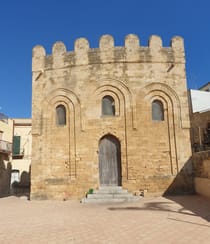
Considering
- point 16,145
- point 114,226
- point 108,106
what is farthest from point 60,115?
point 16,145

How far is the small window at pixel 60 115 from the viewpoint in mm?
12945

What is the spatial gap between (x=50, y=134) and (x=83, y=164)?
2.43 m

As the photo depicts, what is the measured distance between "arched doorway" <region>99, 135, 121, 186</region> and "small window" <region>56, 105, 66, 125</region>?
7.93 feet

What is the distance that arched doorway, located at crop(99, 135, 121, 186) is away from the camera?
39.2 ft

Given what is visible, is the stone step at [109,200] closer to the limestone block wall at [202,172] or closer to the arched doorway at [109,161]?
the arched doorway at [109,161]

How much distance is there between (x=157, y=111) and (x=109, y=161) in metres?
3.65

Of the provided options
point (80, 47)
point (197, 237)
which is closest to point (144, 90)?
point (80, 47)

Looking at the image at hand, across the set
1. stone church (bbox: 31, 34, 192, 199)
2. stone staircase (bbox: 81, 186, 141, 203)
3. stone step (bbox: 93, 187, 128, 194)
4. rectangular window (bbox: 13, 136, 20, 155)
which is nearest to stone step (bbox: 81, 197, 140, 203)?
stone staircase (bbox: 81, 186, 141, 203)

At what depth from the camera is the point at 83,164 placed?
1205 centimetres

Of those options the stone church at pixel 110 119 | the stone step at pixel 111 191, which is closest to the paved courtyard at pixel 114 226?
the stone step at pixel 111 191

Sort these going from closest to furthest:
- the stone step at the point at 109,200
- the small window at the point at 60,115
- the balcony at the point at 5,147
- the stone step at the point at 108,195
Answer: the stone step at the point at 109,200, the stone step at the point at 108,195, the small window at the point at 60,115, the balcony at the point at 5,147

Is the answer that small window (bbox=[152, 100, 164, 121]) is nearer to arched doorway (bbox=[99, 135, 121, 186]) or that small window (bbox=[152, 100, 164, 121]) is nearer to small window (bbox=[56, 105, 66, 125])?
arched doorway (bbox=[99, 135, 121, 186])

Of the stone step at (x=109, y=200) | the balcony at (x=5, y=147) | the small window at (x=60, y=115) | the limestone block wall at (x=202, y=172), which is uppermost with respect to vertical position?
the small window at (x=60, y=115)

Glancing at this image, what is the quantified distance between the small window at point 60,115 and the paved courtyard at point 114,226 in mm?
5359
